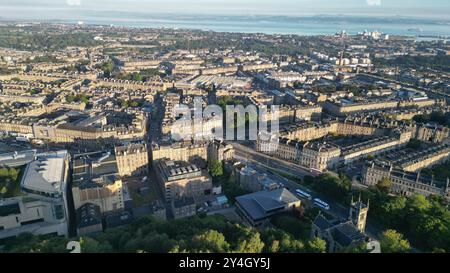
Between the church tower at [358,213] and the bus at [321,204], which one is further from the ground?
the church tower at [358,213]

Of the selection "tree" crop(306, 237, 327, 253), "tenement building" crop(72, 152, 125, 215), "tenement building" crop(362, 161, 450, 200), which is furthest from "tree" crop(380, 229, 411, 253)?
"tenement building" crop(72, 152, 125, 215)

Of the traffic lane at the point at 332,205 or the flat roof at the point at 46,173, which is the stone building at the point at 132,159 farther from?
the traffic lane at the point at 332,205

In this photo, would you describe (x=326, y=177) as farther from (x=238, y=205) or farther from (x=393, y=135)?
(x=393, y=135)

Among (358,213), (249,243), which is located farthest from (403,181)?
(249,243)

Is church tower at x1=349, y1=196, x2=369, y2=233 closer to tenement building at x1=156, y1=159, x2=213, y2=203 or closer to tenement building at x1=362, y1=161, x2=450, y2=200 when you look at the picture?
tenement building at x1=362, y1=161, x2=450, y2=200

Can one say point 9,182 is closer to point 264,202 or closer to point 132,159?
point 132,159

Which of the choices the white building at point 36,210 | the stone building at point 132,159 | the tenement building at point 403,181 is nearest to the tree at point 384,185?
the tenement building at point 403,181
